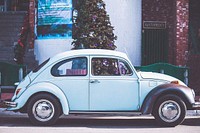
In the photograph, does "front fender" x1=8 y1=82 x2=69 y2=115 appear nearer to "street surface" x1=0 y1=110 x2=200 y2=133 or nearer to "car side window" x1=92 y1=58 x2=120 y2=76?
"street surface" x1=0 y1=110 x2=200 y2=133

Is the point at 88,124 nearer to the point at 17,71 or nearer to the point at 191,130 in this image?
the point at 191,130

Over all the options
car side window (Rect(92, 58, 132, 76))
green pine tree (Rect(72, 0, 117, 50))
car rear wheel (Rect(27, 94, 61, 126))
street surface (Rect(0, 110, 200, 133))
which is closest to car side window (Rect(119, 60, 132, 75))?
car side window (Rect(92, 58, 132, 76))

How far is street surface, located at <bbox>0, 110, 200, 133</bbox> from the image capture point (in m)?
9.03

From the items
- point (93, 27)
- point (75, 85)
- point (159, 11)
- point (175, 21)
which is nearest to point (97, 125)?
point (75, 85)

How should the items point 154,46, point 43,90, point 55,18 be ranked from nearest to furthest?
point 43,90 → point 55,18 → point 154,46

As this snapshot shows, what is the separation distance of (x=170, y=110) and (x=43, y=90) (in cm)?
287

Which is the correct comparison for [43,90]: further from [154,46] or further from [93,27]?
[154,46]

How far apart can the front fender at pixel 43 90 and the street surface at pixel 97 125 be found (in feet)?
1.61

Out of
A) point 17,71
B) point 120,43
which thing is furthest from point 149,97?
point 120,43

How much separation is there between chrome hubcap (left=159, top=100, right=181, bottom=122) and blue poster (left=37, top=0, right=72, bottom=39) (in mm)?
7746

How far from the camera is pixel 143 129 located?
30.5ft

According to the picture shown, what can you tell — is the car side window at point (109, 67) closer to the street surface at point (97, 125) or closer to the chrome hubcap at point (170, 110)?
the chrome hubcap at point (170, 110)

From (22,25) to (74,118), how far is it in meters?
7.69

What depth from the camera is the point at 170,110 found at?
31.0 ft
